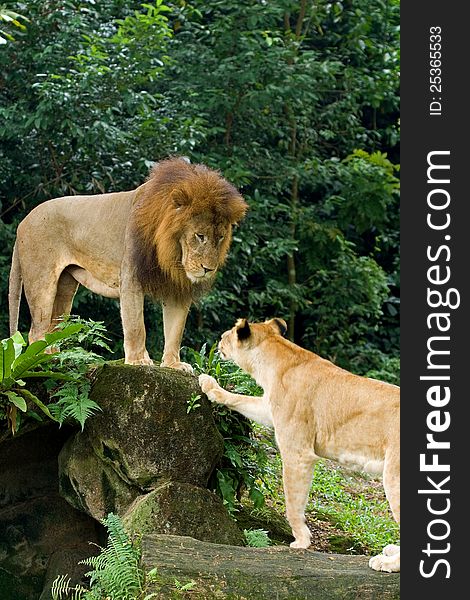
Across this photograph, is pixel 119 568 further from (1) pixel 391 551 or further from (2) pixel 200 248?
(2) pixel 200 248

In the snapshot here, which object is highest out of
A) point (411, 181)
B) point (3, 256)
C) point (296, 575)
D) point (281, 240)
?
point (281, 240)

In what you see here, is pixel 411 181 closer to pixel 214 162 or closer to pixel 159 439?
pixel 159 439

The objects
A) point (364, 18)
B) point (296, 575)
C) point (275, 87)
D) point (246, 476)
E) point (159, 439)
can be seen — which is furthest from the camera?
point (364, 18)

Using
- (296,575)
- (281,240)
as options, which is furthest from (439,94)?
(281,240)

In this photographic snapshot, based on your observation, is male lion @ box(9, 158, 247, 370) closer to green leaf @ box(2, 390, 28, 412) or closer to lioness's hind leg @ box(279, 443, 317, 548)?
green leaf @ box(2, 390, 28, 412)

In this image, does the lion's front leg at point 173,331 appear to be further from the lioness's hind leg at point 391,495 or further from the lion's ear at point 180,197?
the lioness's hind leg at point 391,495

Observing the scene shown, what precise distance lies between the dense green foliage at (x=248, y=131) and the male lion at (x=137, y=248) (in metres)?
3.20

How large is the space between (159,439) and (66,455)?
26.4 inches

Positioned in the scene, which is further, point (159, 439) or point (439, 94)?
point (159, 439)

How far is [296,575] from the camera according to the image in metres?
4.95

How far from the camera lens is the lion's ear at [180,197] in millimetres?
5910

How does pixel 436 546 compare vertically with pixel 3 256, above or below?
below

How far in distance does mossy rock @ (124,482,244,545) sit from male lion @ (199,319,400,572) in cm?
56

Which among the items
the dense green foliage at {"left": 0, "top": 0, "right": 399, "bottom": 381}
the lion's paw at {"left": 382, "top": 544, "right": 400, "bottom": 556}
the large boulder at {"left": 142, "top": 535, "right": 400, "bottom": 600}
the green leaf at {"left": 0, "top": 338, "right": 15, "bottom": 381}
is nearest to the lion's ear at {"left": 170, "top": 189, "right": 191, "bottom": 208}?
the green leaf at {"left": 0, "top": 338, "right": 15, "bottom": 381}
